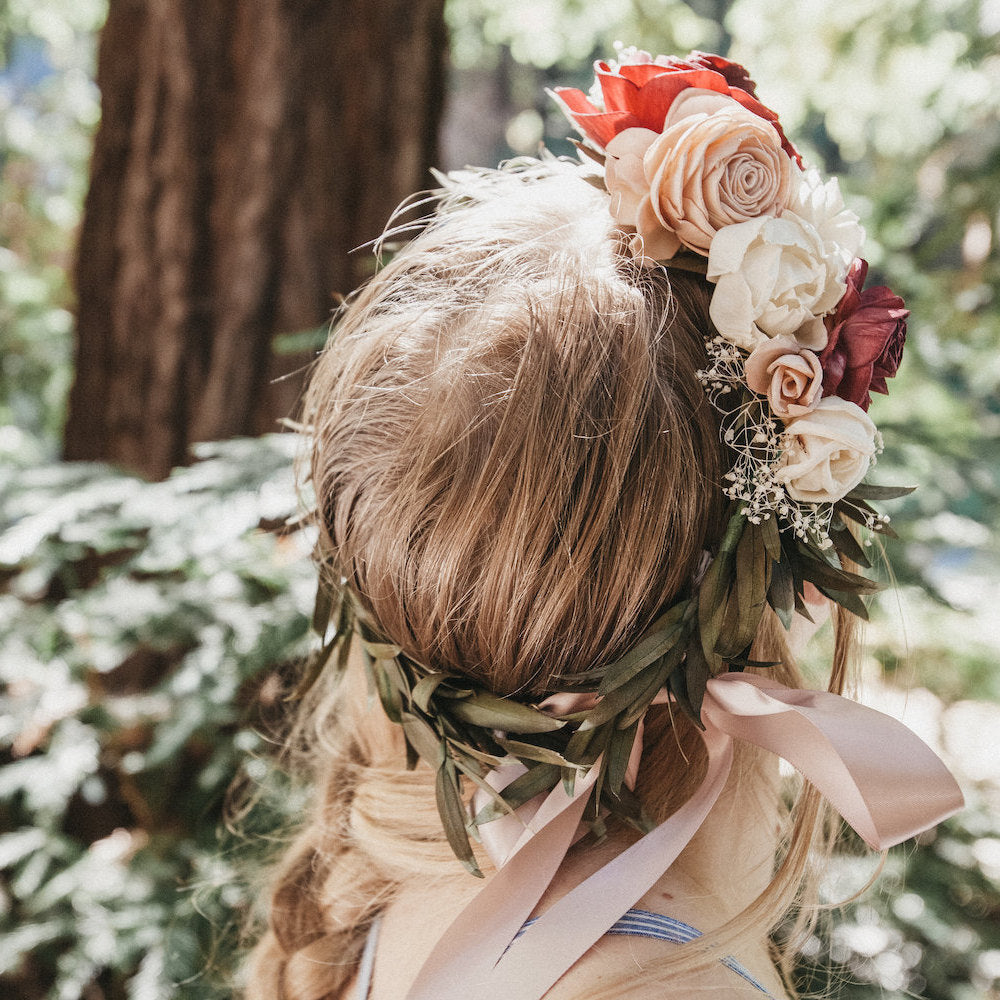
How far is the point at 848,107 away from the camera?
2.68m

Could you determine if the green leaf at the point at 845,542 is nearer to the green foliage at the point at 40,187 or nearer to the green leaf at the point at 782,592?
the green leaf at the point at 782,592

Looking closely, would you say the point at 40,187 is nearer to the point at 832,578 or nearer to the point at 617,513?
the point at 617,513

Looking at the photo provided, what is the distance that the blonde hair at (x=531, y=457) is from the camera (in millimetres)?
810

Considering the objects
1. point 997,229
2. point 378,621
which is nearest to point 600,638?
Result: point 378,621

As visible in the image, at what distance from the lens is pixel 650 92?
0.87 m

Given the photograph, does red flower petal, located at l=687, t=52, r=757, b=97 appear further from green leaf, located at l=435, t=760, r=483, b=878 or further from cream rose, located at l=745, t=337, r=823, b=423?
green leaf, located at l=435, t=760, r=483, b=878

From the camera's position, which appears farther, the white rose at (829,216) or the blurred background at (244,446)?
the blurred background at (244,446)

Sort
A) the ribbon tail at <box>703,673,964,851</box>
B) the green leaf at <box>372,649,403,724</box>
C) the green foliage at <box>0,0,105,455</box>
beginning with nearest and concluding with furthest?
1. the ribbon tail at <box>703,673,964,851</box>
2. the green leaf at <box>372,649,403,724</box>
3. the green foliage at <box>0,0,105,455</box>

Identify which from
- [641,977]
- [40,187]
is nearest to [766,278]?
[641,977]

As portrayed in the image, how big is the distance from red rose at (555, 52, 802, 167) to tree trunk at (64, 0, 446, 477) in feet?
3.82

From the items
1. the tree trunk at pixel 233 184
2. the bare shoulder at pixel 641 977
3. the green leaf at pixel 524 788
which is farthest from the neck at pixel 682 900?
the tree trunk at pixel 233 184

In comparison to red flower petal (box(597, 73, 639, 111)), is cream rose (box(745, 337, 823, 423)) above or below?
below

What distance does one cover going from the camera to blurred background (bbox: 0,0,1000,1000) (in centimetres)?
151

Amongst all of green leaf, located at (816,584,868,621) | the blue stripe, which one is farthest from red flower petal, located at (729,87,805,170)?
the blue stripe
